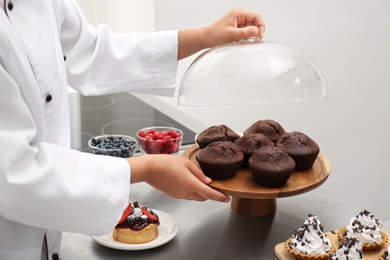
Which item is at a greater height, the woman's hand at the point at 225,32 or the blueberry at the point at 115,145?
the woman's hand at the point at 225,32

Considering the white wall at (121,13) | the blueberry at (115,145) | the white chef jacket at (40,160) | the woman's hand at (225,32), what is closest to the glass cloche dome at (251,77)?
the woman's hand at (225,32)

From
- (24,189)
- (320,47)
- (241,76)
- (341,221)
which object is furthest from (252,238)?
(320,47)

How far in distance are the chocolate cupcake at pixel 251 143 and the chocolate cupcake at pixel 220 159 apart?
18 mm

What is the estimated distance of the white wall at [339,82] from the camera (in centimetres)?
225

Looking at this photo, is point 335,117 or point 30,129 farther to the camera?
point 335,117

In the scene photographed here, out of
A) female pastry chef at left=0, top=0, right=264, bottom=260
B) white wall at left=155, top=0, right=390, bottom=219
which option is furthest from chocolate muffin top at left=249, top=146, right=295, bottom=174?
white wall at left=155, top=0, right=390, bottom=219

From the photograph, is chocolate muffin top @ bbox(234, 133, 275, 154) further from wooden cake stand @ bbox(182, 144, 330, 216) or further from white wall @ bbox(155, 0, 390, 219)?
white wall @ bbox(155, 0, 390, 219)

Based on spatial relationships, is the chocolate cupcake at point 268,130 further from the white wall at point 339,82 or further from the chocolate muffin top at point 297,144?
the white wall at point 339,82

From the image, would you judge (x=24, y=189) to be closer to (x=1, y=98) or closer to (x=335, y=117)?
(x=1, y=98)

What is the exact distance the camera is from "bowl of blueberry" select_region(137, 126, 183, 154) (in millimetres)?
1412

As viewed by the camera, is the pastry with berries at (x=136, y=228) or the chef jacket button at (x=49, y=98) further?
the pastry with berries at (x=136, y=228)

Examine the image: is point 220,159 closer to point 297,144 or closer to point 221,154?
point 221,154

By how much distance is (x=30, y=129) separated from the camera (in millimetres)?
854

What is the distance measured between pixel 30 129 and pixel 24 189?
94 millimetres
